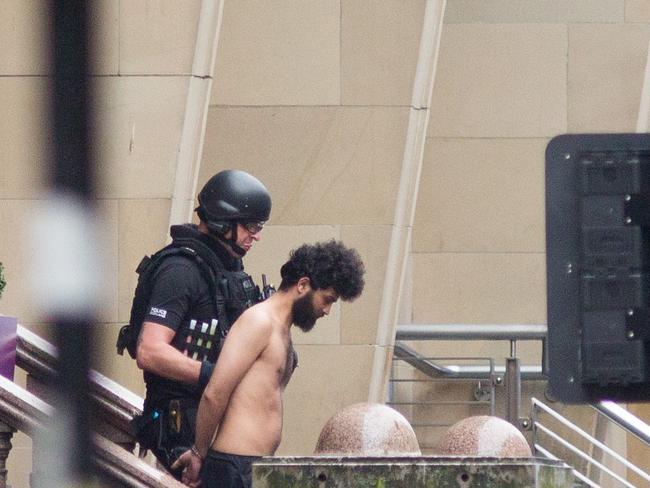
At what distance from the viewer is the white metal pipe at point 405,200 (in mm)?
11242

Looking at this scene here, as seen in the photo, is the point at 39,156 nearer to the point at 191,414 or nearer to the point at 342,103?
the point at 191,414

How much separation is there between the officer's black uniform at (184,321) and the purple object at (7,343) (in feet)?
3.97

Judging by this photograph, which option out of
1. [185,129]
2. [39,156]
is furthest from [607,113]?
[39,156]

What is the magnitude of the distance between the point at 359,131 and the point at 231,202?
5.25m

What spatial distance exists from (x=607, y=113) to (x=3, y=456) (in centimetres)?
976

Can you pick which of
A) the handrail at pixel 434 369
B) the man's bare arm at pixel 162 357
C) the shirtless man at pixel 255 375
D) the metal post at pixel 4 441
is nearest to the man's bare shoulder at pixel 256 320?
the shirtless man at pixel 255 375

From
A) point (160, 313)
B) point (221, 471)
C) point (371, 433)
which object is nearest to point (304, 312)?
point (160, 313)

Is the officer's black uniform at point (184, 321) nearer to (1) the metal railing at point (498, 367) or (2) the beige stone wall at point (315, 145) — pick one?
(1) the metal railing at point (498, 367)

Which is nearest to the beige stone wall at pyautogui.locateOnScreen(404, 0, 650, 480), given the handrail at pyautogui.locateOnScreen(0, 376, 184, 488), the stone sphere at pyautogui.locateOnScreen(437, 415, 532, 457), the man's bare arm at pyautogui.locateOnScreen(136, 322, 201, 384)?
the stone sphere at pyautogui.locateOnScreen(437, 415, 532, 457)

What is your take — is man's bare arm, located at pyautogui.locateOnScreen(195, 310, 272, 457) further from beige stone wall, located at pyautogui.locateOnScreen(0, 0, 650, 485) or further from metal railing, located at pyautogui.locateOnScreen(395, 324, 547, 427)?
metal railing, located at pyautogui.locateOnScreen(395, 324, 547, 427)

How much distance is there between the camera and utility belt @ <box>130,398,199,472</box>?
601cm

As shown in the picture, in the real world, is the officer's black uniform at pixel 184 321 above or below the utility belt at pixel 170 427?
above

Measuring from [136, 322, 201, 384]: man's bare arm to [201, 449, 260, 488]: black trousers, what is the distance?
12.2 inches

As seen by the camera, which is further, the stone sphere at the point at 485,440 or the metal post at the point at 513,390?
the metal post at the point at 513,390
